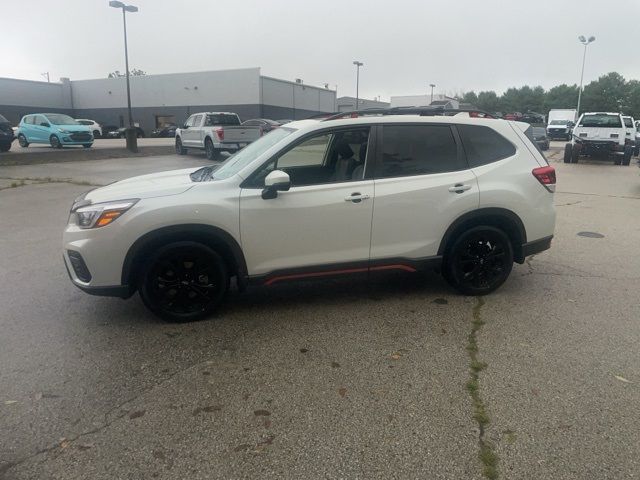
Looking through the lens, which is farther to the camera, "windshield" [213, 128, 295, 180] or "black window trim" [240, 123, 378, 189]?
"windshield" [213, 128, 295, 180]

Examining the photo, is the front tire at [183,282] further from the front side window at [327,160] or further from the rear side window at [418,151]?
the rear side window at [418,151]

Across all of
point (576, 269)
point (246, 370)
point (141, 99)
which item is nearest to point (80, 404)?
point (246, 370)

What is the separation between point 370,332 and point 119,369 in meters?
1.94

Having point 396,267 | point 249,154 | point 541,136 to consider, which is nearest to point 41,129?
point 249,154

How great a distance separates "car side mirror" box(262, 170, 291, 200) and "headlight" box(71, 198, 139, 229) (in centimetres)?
105

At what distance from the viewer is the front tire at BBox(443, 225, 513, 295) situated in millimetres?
4836

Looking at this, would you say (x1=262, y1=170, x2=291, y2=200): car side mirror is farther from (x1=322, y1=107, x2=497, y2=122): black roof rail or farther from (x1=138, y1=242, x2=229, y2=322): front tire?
(x1=322, y1=107, x2=497, y2=122): black roof rail

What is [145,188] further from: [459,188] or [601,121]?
[601,121]

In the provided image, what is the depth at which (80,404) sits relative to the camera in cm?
312

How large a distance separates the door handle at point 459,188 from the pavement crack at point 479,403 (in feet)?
3.71

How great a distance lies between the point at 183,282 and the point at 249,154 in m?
1.40

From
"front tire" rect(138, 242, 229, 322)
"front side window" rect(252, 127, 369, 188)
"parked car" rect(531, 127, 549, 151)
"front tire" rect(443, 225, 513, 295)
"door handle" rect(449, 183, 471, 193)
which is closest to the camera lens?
"front tire" rect(138, 242, 229, 322)

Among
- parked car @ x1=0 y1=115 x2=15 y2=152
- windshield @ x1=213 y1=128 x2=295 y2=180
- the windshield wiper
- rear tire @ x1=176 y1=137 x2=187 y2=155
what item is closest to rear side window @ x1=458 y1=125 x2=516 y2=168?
windshield @ x1=213 y1=128 x2=295 y2=180

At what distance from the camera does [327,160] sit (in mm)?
5012
